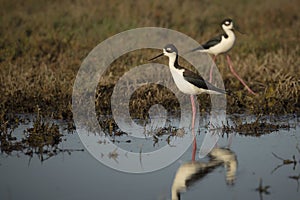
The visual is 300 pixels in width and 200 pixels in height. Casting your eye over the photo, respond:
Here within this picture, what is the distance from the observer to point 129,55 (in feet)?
32.0

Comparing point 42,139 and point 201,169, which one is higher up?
point 42,139

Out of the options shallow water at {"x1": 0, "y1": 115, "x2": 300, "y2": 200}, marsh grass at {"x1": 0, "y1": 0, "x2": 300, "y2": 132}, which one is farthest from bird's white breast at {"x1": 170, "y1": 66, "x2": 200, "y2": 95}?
shallow water at {"x1": 0, "y1": 115, "x2": 300, "y2": 200}

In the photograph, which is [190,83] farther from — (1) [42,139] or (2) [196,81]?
(1) [42,139]

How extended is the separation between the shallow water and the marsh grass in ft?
4.30

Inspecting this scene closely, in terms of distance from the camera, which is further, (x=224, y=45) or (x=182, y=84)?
(x=224, y=45)

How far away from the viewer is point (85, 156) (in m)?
5.61

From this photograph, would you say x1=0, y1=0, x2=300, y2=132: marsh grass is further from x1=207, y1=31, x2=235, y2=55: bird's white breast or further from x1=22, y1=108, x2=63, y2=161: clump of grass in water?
x1=22, y1=108, x2=63, y2=161: clump of grass in water

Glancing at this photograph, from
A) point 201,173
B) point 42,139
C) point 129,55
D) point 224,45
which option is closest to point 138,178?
point 201,173

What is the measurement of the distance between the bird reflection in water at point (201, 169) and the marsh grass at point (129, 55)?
1664mm

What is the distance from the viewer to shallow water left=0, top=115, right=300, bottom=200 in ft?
14.9

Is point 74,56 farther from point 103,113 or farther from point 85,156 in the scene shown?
point 85,156

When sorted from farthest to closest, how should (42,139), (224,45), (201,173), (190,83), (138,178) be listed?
1. (224,45)
2. (190,83)
3. (42,139)
4. (201,173)
5. (138,178)

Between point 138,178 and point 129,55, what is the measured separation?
16.3ft

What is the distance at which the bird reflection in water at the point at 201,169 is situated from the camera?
4758 mm
